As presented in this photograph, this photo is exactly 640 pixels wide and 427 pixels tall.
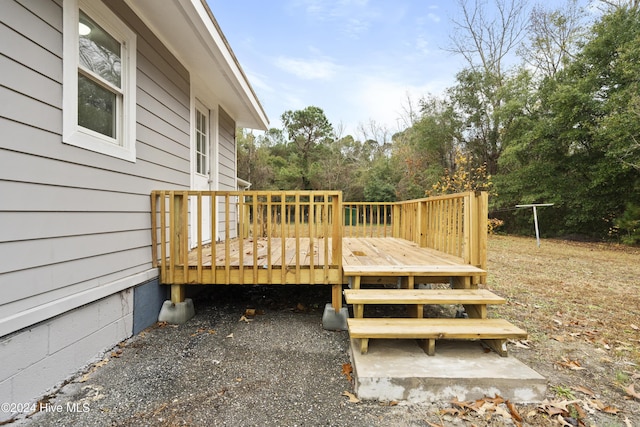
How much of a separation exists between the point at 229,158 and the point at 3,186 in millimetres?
4231

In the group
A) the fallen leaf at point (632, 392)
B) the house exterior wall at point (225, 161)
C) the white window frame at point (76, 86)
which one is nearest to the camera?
the fallen leaf at point (632, 392)

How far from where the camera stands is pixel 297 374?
2.07 m

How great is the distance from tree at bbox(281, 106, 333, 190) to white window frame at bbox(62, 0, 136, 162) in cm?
1694

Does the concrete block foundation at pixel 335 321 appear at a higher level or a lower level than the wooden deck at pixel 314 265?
lower

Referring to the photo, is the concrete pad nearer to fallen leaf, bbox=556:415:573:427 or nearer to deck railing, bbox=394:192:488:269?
fallen leaf, bbox=556:415:573:427

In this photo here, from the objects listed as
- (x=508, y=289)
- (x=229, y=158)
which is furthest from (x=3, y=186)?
(x=508, y=289)

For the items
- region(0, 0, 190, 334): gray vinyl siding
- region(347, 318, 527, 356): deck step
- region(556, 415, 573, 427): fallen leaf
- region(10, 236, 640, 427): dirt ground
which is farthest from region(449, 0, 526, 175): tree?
region(0, 0, 190, 334): gray vinyl siding

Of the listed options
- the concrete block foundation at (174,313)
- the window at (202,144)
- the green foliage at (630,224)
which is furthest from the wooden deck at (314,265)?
the green foliage at (630,224)

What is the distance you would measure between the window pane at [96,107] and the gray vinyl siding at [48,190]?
243 millimetres

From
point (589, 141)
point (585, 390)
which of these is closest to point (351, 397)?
point (585, 390)

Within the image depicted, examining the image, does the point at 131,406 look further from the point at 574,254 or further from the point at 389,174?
the point at 389,174

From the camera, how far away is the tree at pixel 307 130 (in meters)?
19.8

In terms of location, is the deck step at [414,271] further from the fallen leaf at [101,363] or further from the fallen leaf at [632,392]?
the fallen leaf at [101,363]

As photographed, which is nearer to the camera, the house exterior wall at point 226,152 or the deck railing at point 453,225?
the deck railing at point 453,225
